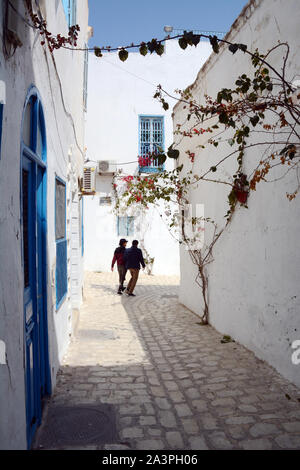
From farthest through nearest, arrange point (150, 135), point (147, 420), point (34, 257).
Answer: point (150, 135) < point (147, 420) < point (34, 257)

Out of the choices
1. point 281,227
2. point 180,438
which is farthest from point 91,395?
point 281,227

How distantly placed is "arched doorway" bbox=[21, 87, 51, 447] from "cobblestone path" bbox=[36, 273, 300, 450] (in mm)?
378

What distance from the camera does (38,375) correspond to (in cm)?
353

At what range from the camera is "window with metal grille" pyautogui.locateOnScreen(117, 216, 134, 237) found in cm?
1539

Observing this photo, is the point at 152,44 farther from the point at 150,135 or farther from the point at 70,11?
the point at 150,135

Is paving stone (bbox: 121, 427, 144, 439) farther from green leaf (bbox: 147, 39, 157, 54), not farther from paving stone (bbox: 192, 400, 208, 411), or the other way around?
green leaf (bbox: 147, 39, 157, 54)

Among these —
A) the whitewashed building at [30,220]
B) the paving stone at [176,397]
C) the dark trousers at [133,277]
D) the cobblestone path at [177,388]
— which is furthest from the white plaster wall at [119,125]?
the paving stone at [176,397]

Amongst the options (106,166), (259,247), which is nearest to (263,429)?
(259,247)

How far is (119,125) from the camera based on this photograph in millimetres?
15359

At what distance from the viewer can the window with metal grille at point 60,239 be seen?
188 inches

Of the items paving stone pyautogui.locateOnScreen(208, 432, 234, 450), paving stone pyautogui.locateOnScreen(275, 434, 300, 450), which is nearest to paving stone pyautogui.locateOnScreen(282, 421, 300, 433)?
paving stone pyautogui.locateOnScreen(275, 434, 300, 450)

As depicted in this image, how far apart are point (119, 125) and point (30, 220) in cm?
1278

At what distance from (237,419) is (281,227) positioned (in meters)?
2.11
